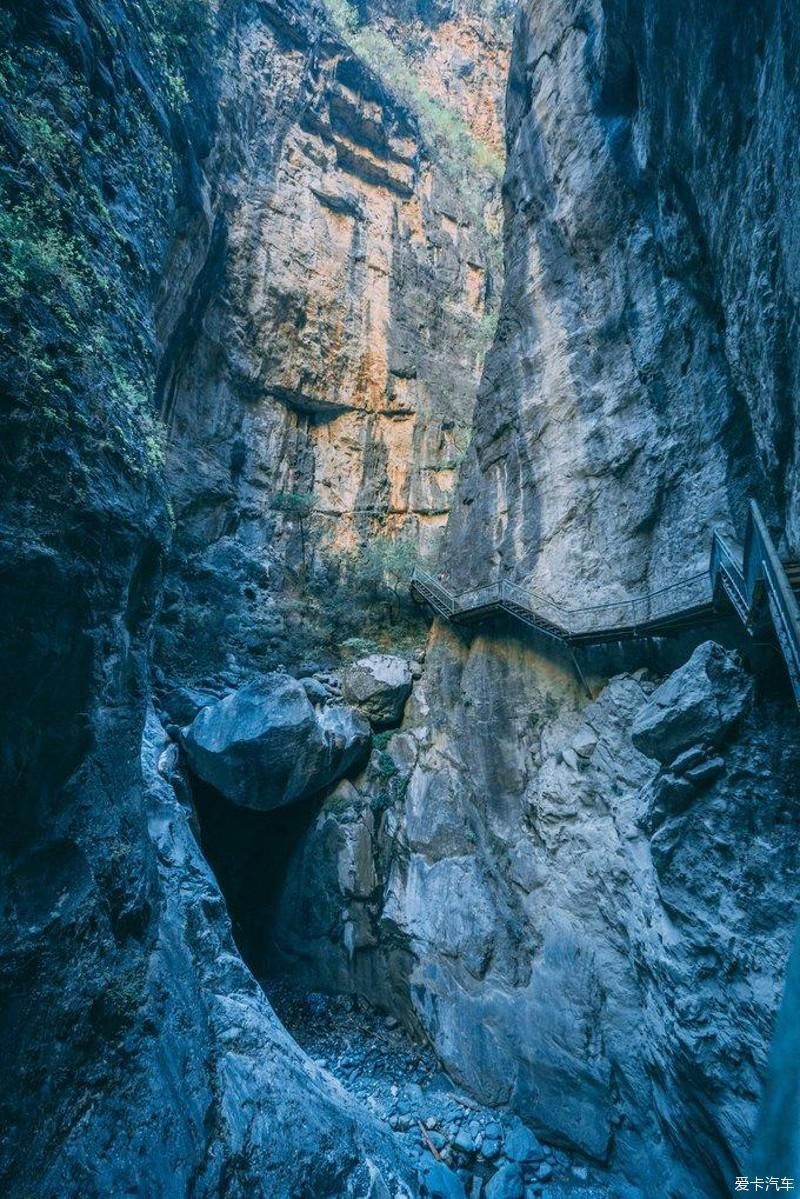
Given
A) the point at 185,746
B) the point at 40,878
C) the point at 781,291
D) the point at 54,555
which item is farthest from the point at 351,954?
the point at 781,291

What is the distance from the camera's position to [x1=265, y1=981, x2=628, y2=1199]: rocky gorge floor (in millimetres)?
7023

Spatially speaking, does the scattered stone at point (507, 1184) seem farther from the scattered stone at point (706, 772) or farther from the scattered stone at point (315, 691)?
the scattered stone at point (315, 691)

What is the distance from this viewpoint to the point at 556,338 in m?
10.2

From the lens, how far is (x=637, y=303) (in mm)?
8648

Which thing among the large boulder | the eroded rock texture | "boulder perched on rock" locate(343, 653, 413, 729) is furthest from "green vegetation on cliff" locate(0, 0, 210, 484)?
"boulder perched on rock" locate(343, 653, 413, 729)

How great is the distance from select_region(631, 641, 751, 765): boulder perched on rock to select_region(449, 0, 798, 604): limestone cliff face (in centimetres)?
148

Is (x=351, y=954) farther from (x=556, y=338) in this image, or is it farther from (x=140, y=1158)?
(x=556, y=338)

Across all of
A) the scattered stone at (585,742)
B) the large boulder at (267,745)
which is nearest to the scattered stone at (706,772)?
the scattered stone at (585,742)

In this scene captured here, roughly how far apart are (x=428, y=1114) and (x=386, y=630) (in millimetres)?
9200

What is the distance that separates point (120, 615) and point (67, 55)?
5.89 m

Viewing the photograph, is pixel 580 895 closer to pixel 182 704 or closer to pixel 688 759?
pixel 688 759

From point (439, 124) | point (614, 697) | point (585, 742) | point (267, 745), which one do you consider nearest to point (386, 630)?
point (267, 745)

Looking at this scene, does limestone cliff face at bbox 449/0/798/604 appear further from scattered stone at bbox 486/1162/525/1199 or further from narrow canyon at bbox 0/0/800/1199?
scattered stone at bbox 486/1162/525/1199

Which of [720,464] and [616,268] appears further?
[616,268]
